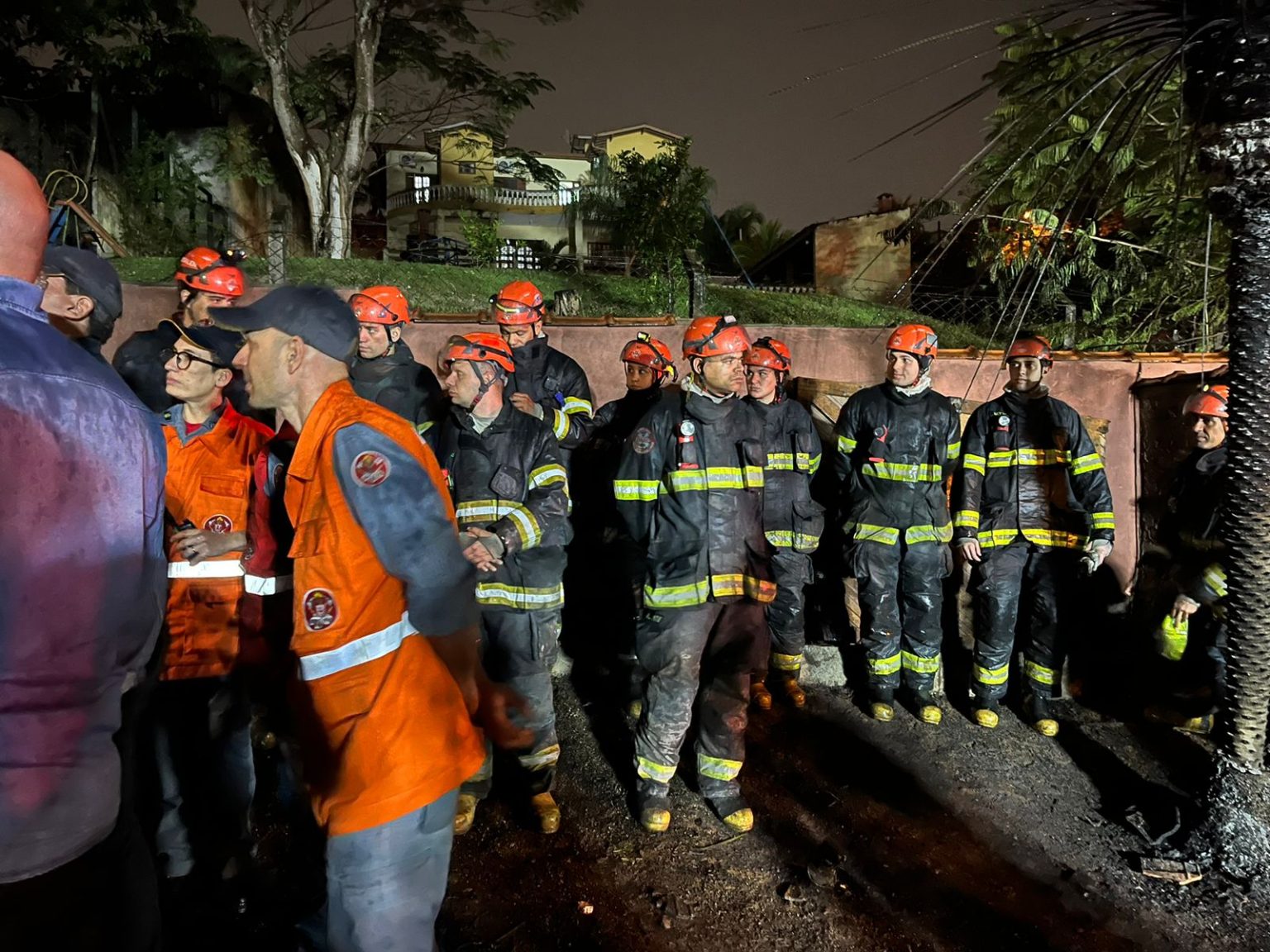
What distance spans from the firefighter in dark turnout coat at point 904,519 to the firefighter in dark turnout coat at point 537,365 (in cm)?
194

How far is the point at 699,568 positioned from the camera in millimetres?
3900

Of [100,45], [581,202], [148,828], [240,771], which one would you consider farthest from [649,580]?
[581,202]

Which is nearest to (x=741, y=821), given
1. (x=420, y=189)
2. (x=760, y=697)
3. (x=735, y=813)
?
(x=735, y=813)

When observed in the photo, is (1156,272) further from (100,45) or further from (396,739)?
(100,45)

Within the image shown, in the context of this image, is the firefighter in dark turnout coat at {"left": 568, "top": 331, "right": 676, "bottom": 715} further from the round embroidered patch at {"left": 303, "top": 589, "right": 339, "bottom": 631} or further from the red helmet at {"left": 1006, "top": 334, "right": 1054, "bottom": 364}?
the round embroidered patch at {"left": 303, "top": 589, "right": 339, "bottom": 631}

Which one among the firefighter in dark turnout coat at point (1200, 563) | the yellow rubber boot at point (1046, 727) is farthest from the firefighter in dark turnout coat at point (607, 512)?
the firefighter in dark turnout coat at point (1200, 563)

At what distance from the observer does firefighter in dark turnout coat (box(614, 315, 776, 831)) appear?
12.9ft

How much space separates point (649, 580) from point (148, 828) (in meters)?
2.40

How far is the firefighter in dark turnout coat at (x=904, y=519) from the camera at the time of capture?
5.24 m

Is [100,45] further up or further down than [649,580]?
further up

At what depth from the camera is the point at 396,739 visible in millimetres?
2055

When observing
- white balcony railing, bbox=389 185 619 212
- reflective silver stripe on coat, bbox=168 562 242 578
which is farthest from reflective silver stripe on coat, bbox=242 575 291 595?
white balcony railing, bbox=389 185 619 212

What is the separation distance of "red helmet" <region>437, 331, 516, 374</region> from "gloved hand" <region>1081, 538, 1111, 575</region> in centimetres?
371

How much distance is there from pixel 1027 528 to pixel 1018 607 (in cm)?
54
